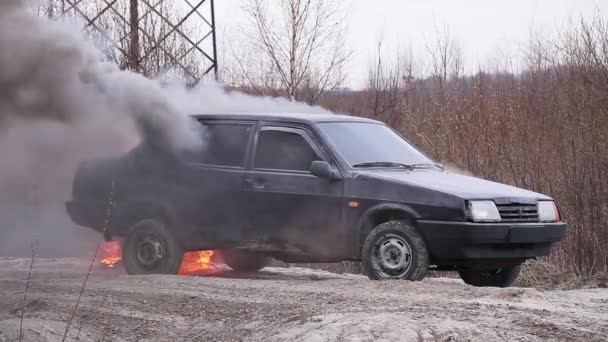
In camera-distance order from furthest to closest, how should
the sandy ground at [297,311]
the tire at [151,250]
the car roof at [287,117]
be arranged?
the tire at [151,250] < the car roof at [287,117] < the sandy ground at [297,311]

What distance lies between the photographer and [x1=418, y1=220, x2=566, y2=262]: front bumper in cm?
802

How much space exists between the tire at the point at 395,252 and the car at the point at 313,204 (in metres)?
0.01

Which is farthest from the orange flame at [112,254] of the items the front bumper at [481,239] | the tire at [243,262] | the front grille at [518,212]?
the front grille at [518,212]

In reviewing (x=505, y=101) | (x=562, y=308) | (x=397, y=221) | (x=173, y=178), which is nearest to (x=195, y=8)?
(x=505, y=101)

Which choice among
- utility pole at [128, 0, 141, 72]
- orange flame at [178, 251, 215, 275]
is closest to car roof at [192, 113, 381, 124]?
orange flame at [178, 251, 215, 275]

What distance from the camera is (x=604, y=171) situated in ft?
39.8

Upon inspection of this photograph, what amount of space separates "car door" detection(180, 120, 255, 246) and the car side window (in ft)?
0.60

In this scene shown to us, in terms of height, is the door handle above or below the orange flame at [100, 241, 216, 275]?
above

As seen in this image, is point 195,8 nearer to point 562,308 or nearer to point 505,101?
point 505,101

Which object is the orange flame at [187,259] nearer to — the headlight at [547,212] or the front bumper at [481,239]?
the front bumper at [481,239]

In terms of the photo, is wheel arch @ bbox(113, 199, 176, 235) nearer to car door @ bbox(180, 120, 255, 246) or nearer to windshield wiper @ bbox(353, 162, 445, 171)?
car door @ bbox(180, 120, 255, 246)

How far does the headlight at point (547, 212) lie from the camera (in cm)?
857

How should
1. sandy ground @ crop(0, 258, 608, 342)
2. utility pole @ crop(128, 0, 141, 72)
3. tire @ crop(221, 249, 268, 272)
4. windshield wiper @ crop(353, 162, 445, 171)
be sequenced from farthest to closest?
utility pole @ crop(128, 0, 141, 72)
tire @ crop(221, 249, 268, 272)
windshield wiper @ crop(353, 162, 445, 171)
sandy ground @ crop(0, 258, 608, 342)

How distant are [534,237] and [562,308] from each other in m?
1.30
